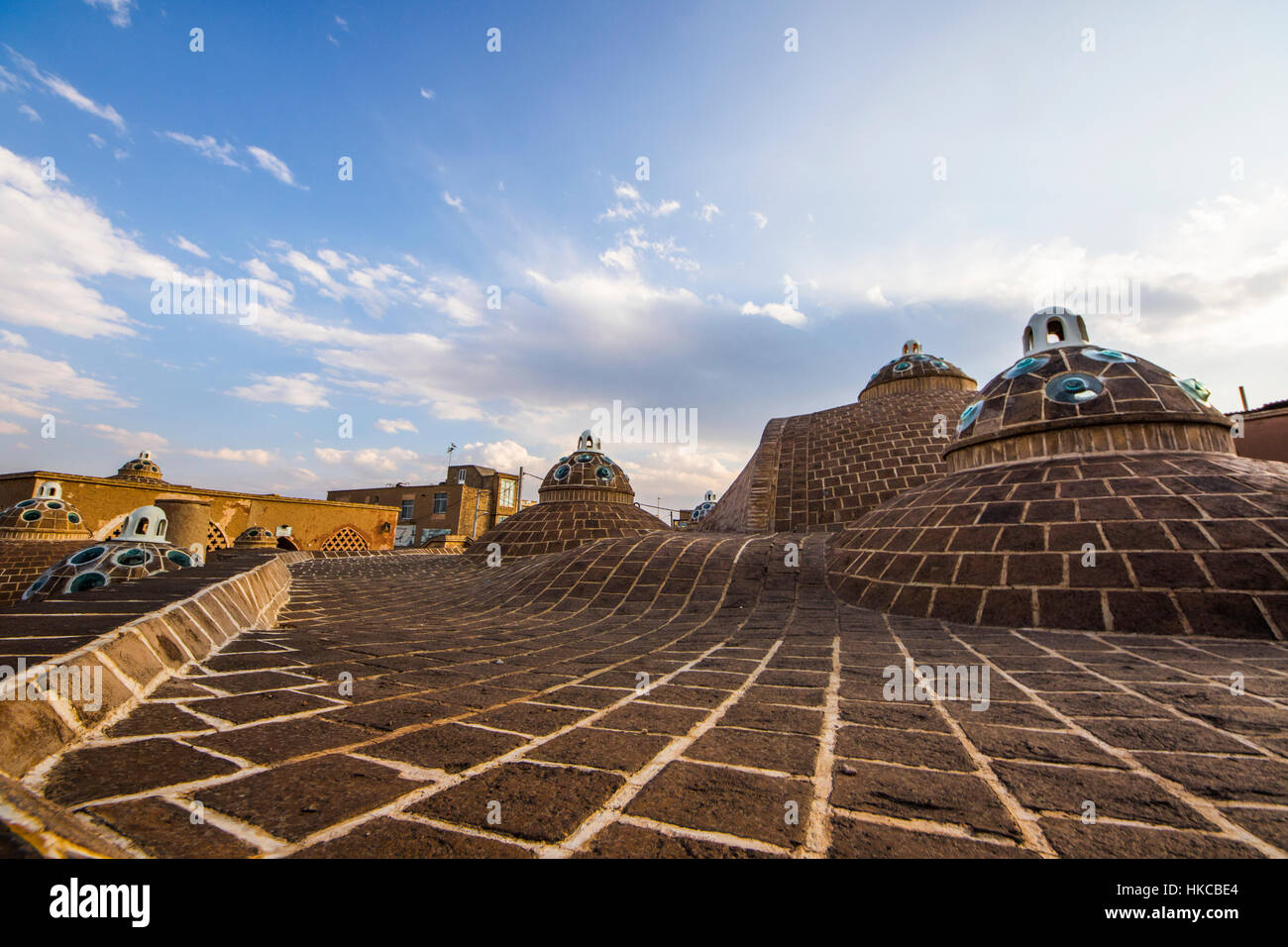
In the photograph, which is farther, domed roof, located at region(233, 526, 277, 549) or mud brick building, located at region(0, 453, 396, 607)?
domed roof, located at region(233, 526, 277, 549)

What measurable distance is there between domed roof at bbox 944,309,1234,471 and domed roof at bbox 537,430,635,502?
9.45m

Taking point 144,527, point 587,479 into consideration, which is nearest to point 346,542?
point 587,479

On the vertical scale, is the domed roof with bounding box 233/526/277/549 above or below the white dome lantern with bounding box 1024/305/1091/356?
below

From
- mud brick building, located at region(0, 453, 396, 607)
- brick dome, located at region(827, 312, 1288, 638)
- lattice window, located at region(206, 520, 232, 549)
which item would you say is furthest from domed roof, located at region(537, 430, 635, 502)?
lattice window, located at region(206, 520, 232, 549)

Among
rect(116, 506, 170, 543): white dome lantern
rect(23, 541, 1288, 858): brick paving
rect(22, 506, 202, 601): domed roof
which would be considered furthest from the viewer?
rect(116, 506, 170, 543): white dome lantern

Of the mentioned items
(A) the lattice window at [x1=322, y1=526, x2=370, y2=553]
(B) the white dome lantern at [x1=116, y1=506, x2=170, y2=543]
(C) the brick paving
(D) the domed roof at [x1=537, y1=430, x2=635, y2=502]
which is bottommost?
(A) the lattice window at [x1=322, y1=526, x2=370, y2=553]

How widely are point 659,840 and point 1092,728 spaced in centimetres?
206

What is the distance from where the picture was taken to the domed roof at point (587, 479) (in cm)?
1458

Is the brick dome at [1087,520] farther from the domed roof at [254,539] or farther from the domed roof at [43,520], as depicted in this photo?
the domed roof at [254,539]

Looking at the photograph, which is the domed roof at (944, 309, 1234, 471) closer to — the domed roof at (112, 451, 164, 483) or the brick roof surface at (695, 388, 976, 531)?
the brick roof surface at (695, 388, 976, 531)

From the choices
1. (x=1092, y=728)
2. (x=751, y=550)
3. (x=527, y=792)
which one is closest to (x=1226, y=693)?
(x=1092, y=728)

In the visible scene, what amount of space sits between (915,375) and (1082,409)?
36.0 ft

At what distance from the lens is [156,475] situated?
74.3 feet

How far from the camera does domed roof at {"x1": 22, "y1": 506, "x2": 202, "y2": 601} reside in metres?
6.90
